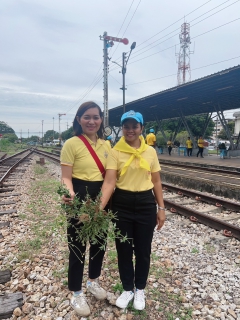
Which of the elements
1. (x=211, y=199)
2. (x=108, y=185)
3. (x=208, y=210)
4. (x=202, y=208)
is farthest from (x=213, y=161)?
(x=108, y=185)

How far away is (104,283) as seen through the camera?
3127mm

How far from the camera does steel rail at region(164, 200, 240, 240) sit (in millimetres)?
4516

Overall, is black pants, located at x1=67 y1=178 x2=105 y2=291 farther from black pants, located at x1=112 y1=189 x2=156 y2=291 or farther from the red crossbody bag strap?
black pants, located at x1=112 y1=189 x2=156 y2=291

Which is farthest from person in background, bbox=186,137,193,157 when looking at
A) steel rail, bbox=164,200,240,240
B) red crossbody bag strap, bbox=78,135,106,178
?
red crossbody bag strap, bbox=78,135,106,178

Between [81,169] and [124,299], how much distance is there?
1.37 metres

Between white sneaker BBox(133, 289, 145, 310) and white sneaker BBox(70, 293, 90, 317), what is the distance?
1.51 ft

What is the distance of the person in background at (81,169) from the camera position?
2.40 meters

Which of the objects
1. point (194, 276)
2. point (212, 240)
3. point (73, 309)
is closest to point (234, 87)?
point (212, 240)

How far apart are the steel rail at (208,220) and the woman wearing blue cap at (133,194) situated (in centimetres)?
246

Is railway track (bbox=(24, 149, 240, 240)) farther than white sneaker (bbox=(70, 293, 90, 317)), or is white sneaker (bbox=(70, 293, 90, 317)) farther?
railway track (bbox=(24, 149, 240, 240))

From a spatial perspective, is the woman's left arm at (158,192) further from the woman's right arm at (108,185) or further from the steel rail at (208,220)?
the steel rail at (208,220)

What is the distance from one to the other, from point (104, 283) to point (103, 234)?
3.53 ft

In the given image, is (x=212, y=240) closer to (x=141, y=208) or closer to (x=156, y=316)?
(x=156, y=316)

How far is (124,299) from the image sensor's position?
265 centimetres
